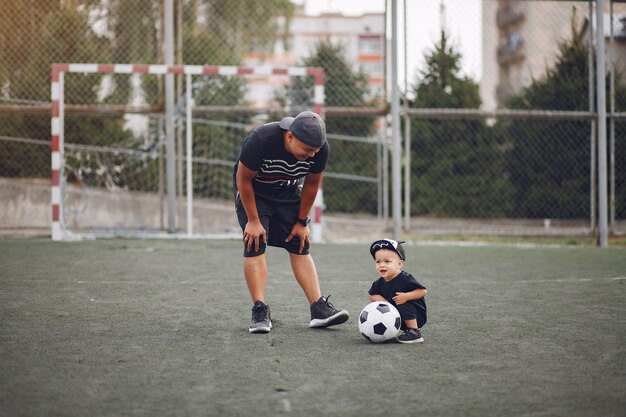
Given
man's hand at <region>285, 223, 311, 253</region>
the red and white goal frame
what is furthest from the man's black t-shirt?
the red and white goal frame

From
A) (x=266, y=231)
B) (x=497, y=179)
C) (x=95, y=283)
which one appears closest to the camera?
(x=266, y=231)

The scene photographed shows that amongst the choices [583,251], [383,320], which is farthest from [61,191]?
[383,320]

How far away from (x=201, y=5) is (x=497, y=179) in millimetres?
7678

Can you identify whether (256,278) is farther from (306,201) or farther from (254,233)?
(306,201)

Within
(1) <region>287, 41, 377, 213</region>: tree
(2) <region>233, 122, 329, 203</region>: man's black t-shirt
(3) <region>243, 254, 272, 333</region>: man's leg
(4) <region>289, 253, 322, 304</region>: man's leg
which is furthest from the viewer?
(1) <region>287, 41, 377, 213</region>: tree

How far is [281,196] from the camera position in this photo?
5062mm

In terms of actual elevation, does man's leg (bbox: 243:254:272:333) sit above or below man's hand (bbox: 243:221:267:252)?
below

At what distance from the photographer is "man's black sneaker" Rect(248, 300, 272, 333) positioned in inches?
182

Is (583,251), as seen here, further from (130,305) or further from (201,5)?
(201,5)

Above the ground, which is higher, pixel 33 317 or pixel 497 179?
pixel 497 179

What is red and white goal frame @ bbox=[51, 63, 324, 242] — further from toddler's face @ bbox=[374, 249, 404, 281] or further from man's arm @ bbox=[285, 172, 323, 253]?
toddler's face @ bbox=[374, 249, 404, 281]

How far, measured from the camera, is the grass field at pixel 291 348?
125 inches

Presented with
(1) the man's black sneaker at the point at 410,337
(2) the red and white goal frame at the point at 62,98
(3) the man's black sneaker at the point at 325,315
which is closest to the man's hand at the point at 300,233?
(3) the man's black sneaker at the point at 325,315

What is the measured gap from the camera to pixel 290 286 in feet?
22.3
